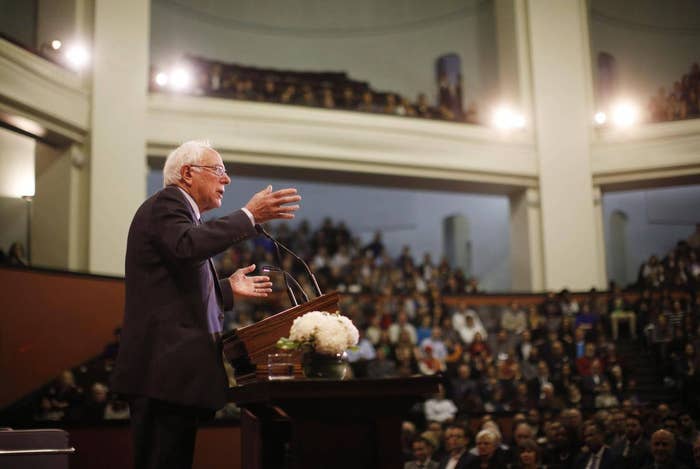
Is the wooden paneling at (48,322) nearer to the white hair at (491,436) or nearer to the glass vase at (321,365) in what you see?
the white hair at (491,436)

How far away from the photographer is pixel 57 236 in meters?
11.2

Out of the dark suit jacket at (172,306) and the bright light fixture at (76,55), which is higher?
the bright light fixture at (76,55)

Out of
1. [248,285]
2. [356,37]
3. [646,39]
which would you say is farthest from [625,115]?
[248,285]

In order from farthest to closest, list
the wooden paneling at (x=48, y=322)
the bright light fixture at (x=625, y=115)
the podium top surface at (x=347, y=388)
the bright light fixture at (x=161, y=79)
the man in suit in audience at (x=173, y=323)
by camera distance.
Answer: the bright light fixture at (x=625, y=115) < the bright light fixture at (x=161, y=79) < the wooden paneling at (x=48, y=322) < the man in suit in audience at (x=173, y=323) < the podium top surface at (x=347, y=388)

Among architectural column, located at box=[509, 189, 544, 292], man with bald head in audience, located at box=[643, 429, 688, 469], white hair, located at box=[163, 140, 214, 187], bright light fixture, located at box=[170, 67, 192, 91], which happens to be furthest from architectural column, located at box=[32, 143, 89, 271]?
white hair, located at box=[163, 140, 214, 187]

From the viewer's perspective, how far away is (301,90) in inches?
529

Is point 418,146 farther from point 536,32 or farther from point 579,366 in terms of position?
point 579,366

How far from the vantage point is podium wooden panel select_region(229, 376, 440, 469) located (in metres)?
2.32

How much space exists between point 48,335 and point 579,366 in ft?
20.4

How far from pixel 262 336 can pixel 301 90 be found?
36.0ft

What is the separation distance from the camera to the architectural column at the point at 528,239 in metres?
14.2

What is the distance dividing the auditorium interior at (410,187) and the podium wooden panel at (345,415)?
4459 mm

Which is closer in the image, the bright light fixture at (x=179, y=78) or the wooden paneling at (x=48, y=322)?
the wooden paneling at (x=48, y=322)

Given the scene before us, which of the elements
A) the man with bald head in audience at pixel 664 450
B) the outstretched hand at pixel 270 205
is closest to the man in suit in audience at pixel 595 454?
the man with bald head in audience at pixel 664 450
